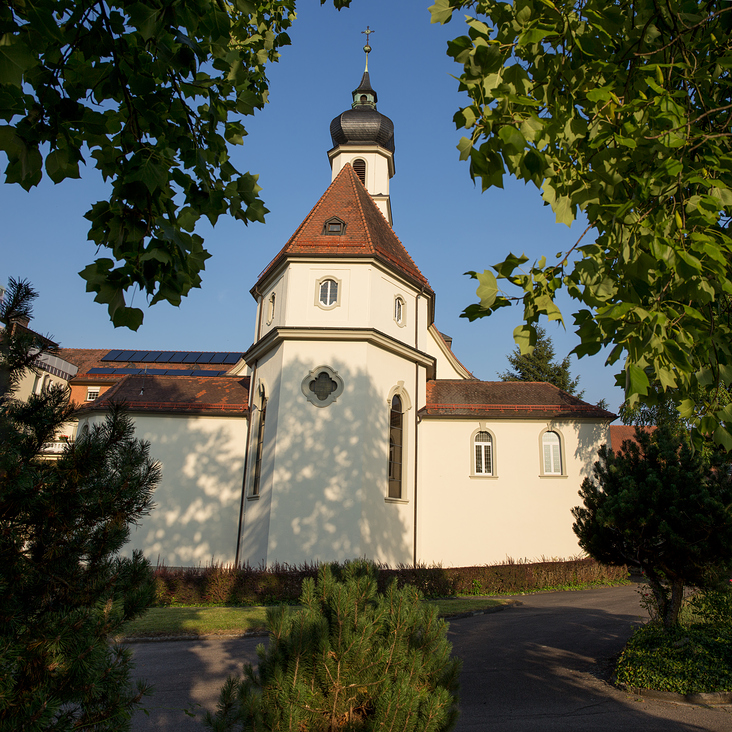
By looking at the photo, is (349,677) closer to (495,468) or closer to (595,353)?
(595,353)

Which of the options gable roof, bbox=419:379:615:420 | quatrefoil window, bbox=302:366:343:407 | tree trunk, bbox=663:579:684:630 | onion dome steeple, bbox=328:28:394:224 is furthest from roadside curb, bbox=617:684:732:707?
onion dome steeple, bbox=328:28:394:224

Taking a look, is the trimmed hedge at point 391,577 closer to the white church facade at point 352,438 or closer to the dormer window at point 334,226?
the white church facade at point 352,438

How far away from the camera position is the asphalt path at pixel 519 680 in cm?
644

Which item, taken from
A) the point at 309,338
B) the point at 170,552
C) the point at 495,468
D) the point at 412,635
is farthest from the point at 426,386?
the point at 412,635

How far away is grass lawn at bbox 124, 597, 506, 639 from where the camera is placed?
10.8 metres

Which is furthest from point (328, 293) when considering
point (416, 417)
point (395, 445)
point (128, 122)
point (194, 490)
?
point (128, 122)

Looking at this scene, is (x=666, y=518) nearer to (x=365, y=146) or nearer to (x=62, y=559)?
(x=62, y=559)

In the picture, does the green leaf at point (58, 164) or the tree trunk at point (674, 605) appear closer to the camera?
the green leaf at point (58, 164)

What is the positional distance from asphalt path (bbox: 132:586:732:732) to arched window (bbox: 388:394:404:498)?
21.6 ft

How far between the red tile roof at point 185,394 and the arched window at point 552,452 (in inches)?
435

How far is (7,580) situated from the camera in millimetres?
3184

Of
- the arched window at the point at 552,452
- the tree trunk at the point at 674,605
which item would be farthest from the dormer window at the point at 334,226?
the tree trunk at the point at 674,605

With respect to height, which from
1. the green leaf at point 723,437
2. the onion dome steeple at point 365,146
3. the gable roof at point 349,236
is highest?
the onion dome steeple at point 365,146

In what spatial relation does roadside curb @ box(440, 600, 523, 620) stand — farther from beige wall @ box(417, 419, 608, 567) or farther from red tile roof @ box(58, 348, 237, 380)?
red tile roof @ box(58, 348, 237, 380)
